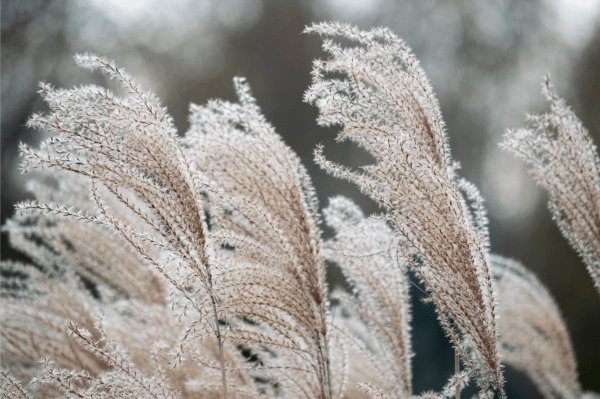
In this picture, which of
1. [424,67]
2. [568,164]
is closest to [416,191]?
[568,164]

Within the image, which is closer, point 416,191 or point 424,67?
point 416,191

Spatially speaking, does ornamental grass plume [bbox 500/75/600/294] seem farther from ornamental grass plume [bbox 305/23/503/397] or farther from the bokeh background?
the bokeh background

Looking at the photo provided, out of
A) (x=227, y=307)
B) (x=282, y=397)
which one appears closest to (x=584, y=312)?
(x=282, y=397)

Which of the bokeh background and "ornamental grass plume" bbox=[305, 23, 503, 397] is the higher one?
the bokeh background

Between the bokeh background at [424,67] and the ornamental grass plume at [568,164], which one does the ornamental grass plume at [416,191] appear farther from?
the bokeh background at [424,67]

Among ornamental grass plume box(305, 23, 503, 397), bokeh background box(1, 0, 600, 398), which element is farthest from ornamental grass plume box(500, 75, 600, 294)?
bokeh background box(1, 0, 600, 398)

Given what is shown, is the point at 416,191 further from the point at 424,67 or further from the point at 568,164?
the point at 424,67

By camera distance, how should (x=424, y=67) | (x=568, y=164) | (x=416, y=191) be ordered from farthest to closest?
(x=424, y=67)
(x=568, y=164)
(x=416, y=191)

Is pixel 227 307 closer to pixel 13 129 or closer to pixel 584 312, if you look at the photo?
pixel 13 129
